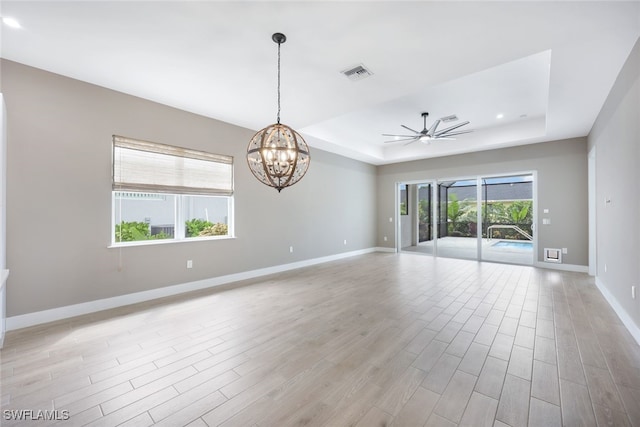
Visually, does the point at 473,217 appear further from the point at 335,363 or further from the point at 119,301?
the point at 119,301

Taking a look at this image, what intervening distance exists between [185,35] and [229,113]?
1901 mm

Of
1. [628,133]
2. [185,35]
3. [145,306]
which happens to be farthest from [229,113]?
[628,133]

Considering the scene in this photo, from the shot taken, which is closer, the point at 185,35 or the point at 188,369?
the point at 188,369

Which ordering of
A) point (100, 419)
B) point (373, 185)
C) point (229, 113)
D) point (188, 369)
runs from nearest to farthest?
1. point (100, 419)
2. point (188, 369)
3. point (229, 113)
4. point (373, 185)

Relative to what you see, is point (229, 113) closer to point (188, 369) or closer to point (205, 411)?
point (188, 369)

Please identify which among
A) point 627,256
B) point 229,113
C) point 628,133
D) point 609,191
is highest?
point 229,113

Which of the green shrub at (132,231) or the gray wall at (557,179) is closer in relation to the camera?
the green shrub at (132,231)

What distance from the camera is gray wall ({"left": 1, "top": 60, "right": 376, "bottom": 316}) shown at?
9.65ft

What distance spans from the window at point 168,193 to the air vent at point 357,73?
2.70 metres

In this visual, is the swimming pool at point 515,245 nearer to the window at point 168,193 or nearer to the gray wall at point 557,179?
the gray wall at point 557,179

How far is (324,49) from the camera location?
8.90 feet

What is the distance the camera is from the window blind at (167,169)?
3658 millimetres

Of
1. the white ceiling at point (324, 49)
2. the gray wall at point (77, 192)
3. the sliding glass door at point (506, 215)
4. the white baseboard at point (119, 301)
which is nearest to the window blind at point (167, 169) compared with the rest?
the gray wall at point (77, 192)

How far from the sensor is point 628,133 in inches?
111
